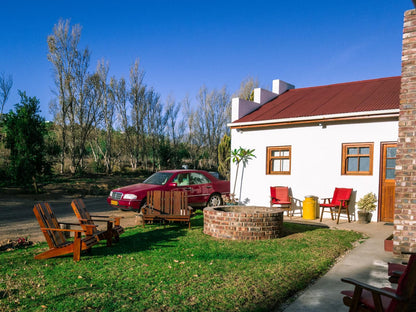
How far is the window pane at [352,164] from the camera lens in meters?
11.0

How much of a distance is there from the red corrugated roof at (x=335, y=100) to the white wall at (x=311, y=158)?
0.59 metres

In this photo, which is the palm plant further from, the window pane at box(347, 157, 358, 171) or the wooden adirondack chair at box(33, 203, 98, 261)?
the wooden adirondack chair at box(33, 203, 98, 261)

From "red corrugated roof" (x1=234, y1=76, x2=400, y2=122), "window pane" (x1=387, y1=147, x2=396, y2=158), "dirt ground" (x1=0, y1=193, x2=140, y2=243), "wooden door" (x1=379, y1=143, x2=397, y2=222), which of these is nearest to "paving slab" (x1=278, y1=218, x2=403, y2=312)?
"wooden door" (x1=379, y1=143, x2=397, y2=222)

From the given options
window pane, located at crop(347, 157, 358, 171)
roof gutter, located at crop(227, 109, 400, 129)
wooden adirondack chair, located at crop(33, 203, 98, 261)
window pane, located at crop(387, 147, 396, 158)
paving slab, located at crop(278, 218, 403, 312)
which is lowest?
paving slab, located at crop(278, 218, 403, 312)

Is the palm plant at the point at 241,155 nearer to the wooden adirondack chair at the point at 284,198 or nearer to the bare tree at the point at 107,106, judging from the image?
the wooden adirondack chair at the point at 284,198

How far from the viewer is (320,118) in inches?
446

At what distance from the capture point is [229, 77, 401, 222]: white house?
10398mm

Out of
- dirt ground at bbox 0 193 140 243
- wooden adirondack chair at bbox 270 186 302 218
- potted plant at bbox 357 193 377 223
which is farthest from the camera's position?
wooden adirondack chair at bbox 270 186 302 218

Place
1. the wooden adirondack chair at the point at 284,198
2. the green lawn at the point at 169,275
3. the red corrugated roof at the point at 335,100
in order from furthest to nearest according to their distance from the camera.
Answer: the wooden adirondack chair at the point at 284,198 < the red corrugated roof at the point at 335,100 < the green lawn at the point at 169,275

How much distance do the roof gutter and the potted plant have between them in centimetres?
247

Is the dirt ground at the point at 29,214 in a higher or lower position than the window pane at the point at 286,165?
lower

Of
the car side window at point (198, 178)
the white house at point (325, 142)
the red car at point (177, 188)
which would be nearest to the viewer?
the white house at point (325, 142)

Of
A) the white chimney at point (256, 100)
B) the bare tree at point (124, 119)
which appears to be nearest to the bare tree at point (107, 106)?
the bare tree at point (124, 119)

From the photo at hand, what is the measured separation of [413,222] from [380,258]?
88cm
